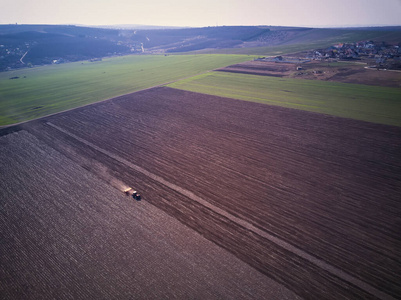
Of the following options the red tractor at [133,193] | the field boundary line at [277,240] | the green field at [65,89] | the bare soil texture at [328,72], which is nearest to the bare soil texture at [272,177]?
the field boundary line at [277,240]

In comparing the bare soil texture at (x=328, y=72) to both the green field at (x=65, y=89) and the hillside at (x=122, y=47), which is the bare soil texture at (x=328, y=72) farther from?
the hillside at (x=122, y=47)

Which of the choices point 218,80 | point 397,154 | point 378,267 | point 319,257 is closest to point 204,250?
point 319,257

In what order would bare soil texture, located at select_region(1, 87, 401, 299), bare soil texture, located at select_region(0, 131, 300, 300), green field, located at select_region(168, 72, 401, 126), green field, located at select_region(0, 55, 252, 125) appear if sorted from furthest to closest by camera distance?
green field, located at select_region(0, 55, 252, 125)
green field, located at select_region(168, 72, 401, 126)
bare soil texture, located at select_region(1, 87, 401, 299)
bare soil texture, located at select_region(0, 131, 300, 300)

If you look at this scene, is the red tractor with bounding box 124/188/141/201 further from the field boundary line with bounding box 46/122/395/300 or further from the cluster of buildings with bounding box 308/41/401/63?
the cluster of buildings with bounding box 308/41/401/63

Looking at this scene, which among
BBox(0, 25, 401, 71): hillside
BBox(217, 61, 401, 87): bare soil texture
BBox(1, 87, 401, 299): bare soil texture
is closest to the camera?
BBox(1, 87, 401, 299): bare soil texture

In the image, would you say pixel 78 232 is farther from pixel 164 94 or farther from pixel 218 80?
pixel 218 80

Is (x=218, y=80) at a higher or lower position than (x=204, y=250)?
higher

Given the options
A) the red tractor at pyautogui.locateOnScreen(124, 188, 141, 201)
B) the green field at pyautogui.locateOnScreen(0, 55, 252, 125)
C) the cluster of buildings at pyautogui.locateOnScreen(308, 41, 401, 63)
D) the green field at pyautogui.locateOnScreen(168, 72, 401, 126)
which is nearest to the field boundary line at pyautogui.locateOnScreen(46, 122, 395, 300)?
the red tractor at pyautogui.locateOnScreen(124, 188, 141, 201)
